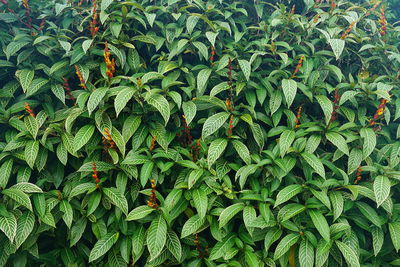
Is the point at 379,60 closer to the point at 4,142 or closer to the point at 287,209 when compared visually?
the point at 287,209

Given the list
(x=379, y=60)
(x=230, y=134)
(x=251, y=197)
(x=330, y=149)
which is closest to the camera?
(x=251, y=197)

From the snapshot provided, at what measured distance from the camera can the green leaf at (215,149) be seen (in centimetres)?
168

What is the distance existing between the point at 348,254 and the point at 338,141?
2.01 feet

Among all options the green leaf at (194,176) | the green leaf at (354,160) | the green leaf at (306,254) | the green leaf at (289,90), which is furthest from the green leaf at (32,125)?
the green leaf at (354,160)

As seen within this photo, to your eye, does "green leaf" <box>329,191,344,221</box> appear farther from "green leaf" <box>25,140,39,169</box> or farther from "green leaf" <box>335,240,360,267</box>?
"green leaf" <box>25,140,39,169</box>

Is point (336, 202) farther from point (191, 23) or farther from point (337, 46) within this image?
point (191, 23)

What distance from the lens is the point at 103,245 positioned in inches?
65.7

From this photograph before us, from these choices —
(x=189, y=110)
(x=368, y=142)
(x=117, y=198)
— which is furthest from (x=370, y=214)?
(x=117, y=198)

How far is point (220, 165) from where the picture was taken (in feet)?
5.95

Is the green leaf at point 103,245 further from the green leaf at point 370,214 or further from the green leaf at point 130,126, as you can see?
the green leaf at point 370,214

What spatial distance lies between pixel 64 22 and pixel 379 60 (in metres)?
2.33

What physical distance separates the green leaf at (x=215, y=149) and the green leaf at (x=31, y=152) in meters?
0.97

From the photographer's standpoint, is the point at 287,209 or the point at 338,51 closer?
the point at 287,209

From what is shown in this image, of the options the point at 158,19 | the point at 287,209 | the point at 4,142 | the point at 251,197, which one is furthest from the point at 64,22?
the point at 287,209
